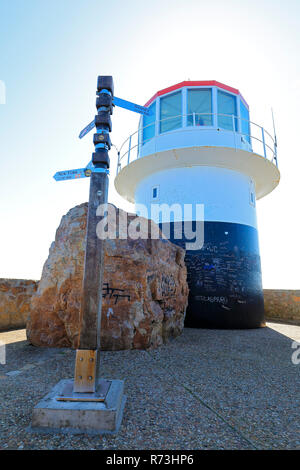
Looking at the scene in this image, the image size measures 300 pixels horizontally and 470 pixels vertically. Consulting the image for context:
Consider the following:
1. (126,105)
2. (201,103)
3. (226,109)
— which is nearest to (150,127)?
(201,103)

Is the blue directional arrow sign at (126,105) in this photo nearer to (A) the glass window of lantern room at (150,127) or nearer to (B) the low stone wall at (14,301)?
(B) the low stone wall at (14,301)

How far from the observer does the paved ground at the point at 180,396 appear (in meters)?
2.38

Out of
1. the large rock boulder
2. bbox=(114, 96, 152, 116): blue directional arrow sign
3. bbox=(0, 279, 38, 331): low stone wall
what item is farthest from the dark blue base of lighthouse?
bbox=(114, 96, 152, 116): blue directional arrow sign

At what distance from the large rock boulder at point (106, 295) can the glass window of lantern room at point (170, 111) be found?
6065 millimetres

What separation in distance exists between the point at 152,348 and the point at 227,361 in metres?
1.52

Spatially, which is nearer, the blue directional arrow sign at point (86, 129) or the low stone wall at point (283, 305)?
the blue directional arrow sign at point (86, 129)

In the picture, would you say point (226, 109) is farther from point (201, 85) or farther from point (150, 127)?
point (150, 127)

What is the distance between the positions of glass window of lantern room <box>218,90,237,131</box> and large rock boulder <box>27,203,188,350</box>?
6.71 m

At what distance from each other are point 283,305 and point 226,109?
8.99 metres

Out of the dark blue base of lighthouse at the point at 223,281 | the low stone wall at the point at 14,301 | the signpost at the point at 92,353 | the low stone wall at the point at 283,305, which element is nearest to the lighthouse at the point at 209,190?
the dark blue base of lighthouse at the point at 223,281

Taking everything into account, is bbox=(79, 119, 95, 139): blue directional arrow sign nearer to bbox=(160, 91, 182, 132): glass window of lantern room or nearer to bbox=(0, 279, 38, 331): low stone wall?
bbox=(0, 279, 38, 331): low stone wall
